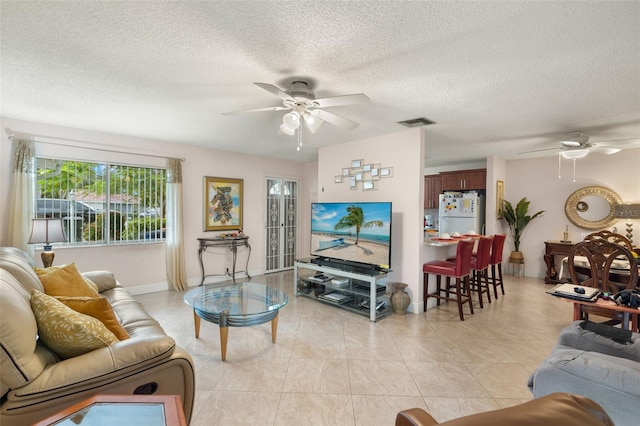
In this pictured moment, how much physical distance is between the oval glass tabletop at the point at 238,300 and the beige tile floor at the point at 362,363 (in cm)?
37

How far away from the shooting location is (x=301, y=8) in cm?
155

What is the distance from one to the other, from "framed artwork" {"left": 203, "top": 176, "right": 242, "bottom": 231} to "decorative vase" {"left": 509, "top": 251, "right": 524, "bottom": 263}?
5.53 m

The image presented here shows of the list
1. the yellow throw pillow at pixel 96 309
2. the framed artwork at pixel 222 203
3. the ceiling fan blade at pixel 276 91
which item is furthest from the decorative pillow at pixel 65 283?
the framed artwork at pixel 222 203

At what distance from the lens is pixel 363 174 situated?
4488 mm

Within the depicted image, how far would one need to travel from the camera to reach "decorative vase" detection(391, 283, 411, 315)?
3.79 metres

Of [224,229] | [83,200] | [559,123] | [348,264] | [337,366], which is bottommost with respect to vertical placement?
[337,366]

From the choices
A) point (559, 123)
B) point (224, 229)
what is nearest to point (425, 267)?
point (559, 123)

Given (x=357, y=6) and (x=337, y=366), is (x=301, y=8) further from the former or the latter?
(x=337, y=366)

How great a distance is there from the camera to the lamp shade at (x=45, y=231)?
10.5 ft

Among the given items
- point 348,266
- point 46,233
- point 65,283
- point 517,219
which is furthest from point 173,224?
point 517,219

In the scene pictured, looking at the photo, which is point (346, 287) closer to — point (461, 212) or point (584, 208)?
point (461, 212)

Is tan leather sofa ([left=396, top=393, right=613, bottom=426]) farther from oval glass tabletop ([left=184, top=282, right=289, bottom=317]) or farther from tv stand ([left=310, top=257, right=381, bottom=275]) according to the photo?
tv stand ([left=310, top=257, right=381, bottom=275])

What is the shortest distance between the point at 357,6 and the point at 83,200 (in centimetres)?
448

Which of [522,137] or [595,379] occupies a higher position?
[522,137]
